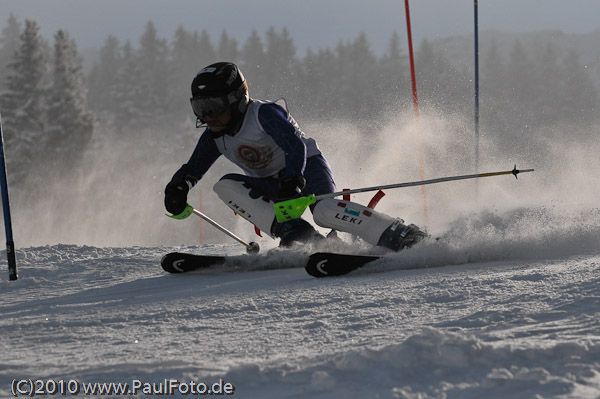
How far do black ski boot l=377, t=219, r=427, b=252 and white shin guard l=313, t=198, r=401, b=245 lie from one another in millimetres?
31

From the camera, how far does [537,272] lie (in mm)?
3094

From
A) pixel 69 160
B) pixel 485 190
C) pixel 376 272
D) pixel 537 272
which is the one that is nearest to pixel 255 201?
pixel 376 272

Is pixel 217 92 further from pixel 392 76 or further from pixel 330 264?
pixel 392 76

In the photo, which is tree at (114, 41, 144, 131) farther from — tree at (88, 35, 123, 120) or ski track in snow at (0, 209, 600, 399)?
ski track in snow at (0, 209, 600, 399)

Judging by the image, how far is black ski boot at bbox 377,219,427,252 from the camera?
13.6 feet

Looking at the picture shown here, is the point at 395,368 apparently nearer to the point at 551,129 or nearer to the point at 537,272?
→ the point at 537,272

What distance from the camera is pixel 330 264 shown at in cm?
376

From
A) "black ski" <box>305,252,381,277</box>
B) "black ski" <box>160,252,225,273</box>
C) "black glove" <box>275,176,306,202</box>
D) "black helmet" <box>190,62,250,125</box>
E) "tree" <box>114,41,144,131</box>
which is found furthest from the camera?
"tree" <box>114,41,144,131</box>

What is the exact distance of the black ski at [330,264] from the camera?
3.74m

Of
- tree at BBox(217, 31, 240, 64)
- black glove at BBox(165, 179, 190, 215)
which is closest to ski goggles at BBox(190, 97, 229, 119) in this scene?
black glove at BBox(165, 179, 190, 215)

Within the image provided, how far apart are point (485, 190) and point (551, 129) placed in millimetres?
43225

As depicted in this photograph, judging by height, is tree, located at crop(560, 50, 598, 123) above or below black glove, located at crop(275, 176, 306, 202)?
above

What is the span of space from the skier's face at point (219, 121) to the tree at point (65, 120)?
28668 millimetres

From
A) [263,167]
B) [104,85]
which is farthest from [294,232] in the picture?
[104,85]
